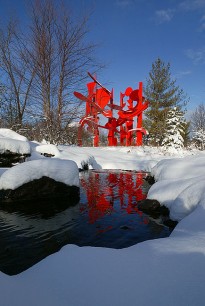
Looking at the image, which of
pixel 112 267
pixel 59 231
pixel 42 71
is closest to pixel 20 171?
pixel 59 231

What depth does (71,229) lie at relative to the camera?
202 inches

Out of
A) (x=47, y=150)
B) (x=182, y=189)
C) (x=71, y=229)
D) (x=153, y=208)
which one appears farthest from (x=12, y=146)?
(x=182, y=189)

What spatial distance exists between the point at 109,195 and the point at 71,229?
314cm

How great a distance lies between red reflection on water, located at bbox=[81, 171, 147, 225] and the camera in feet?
21.0

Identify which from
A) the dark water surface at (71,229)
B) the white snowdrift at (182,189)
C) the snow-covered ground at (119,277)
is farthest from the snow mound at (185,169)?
the snow-covered ground at (119,277)

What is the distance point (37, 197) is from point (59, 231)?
2693mm

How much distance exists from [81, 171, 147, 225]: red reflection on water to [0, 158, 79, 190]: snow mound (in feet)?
3.21

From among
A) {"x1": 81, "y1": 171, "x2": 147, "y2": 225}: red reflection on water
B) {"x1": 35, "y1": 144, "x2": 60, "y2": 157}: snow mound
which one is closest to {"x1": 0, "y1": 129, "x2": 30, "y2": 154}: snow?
{"x1": 35, "y1": 144, "x2": 60, "y2": 157}: snow mound

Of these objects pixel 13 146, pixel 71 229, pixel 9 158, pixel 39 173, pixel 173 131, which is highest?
pixel 173 131

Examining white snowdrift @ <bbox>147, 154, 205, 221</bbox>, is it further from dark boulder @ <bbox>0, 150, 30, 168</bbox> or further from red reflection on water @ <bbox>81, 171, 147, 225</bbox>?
dark boulder @ <bbox>0, 150, 30, 168</bbox>

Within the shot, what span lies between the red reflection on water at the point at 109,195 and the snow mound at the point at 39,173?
0.98 metres

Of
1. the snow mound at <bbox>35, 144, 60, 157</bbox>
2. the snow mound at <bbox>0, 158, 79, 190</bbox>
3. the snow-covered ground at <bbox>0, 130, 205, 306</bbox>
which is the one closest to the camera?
the snow-covered ground at <bbox>0, 130, 205, 306</bbox>

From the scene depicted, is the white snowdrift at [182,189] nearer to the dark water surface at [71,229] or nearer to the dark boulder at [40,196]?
the dark water surface at [71,229]

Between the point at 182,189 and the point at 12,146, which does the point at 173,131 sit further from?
the point at 182,189
